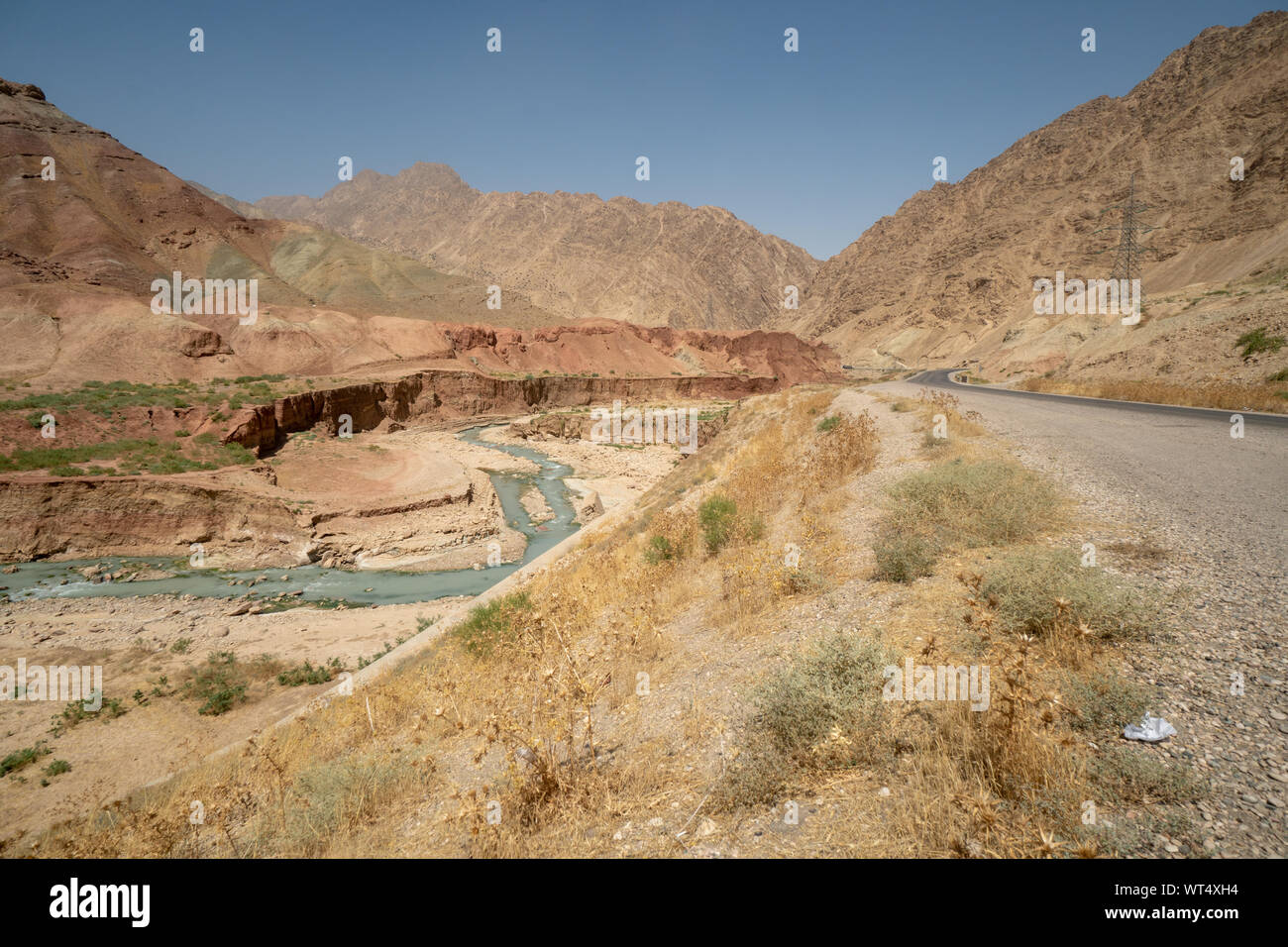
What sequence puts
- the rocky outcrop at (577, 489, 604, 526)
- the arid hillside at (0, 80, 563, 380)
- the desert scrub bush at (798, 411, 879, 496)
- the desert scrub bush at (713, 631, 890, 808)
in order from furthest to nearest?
the arid hillside at (0, 80, 563, 380)
the rocky outcrop at (577, 489, 604, 526)
the desert scrub bush at (798, 411, 879, 496)
the desert scrub bush at (713, 631, 890, 808)

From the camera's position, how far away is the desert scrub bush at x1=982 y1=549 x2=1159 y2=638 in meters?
3.34

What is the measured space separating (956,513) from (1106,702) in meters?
3.34

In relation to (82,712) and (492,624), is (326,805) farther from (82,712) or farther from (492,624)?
(82,712)

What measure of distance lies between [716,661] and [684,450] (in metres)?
34.9

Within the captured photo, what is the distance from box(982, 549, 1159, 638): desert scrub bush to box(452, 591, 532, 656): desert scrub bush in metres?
5.58

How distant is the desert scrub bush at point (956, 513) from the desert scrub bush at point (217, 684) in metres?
12.6

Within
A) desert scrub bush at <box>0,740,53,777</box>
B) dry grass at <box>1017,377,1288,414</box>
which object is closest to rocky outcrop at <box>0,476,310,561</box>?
desert scrub bush at <box>0,740,53,777</box>

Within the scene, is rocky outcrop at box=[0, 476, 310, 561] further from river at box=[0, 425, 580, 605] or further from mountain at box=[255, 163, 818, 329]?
mountain at box=[255, 163, 818, 329]

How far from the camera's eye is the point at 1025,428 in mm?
11078

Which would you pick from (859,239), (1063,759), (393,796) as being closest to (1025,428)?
(1063,759)

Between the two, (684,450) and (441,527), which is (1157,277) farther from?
(441,527)

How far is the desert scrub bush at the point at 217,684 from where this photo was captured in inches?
417

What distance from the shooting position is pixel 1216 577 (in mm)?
3938

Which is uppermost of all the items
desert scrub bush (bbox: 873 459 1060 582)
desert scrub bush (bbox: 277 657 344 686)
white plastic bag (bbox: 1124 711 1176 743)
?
desert scrub bush (bbox: 873 459 1060 582)
